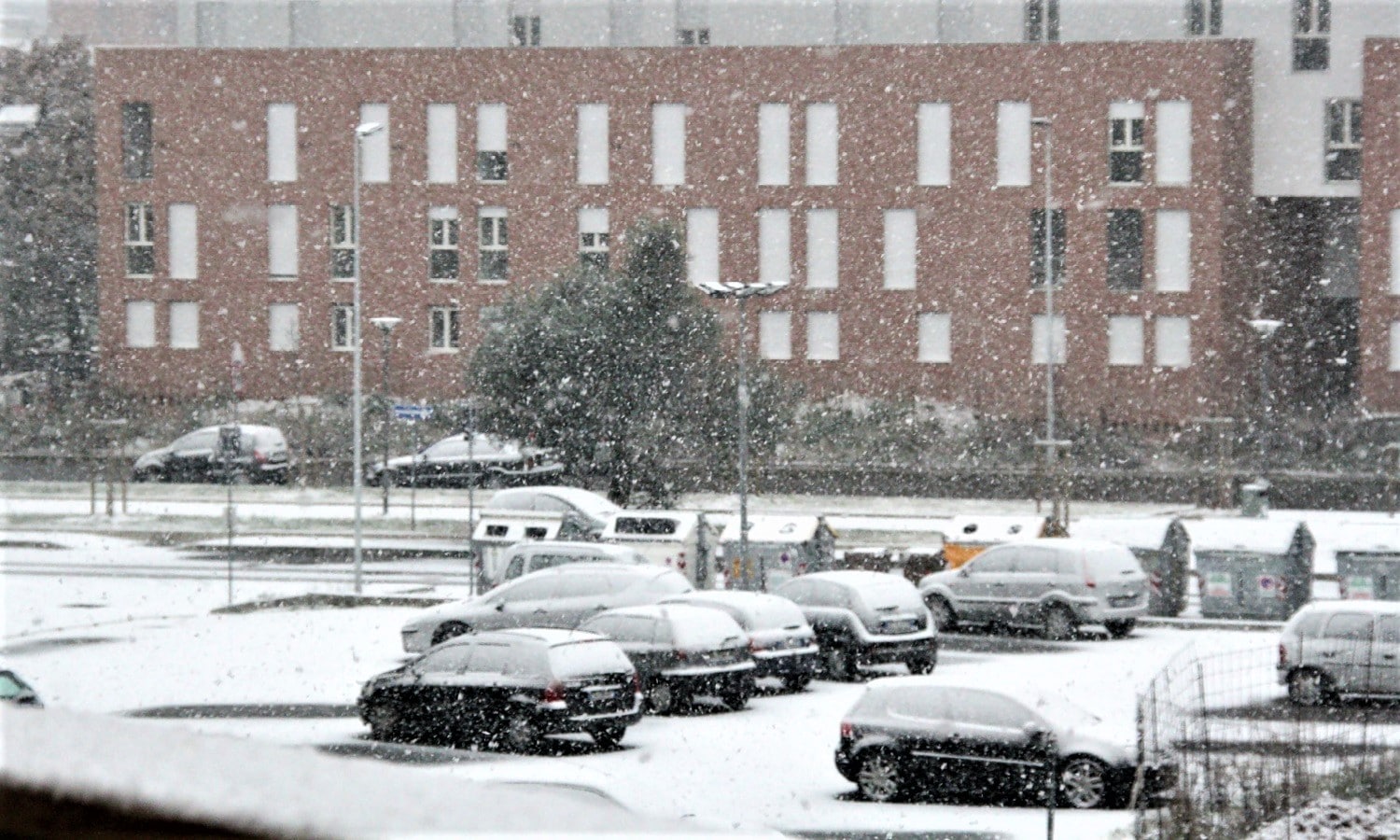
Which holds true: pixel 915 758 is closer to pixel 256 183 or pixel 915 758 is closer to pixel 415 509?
pixel 415 509

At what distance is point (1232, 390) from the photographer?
50.6m

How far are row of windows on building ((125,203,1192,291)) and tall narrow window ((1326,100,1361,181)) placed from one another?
15.3 feet

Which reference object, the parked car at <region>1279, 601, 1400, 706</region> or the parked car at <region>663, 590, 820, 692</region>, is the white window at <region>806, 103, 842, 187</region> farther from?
the parked car at <region>1279, 601, 1400, 706</region>

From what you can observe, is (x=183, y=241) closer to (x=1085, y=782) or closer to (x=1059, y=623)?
(x=1059, y=623)

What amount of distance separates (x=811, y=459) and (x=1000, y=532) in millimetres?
18472

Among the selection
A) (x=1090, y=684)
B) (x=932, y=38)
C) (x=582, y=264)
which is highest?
(x=932, y=38)

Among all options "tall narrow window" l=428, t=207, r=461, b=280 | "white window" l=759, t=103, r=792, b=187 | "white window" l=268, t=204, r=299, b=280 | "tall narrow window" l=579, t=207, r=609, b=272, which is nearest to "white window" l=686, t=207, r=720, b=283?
"white window" l=759, t=103, r=792, b=187

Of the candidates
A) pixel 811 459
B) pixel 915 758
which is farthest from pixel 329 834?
pixel 811 459

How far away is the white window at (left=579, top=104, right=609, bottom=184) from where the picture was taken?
52438mm

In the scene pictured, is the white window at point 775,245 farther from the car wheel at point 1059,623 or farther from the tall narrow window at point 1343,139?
the car wheel at point 1059,623

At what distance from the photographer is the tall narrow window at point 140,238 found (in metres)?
54.0

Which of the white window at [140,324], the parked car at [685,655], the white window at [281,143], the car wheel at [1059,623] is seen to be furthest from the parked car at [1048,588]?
the white window at [140,324]

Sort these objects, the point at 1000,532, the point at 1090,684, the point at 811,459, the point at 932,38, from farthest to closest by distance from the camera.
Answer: the point at 932,38, the point at 811,459, the point at 1000,532, the point at 1090,684

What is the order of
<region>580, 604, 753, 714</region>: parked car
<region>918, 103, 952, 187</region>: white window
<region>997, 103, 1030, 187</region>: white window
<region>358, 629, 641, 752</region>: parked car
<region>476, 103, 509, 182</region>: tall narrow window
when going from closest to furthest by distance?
<region>358, 629, 641, 752</region>: parked car, <region>580, 604, 753, 714</region>: parked car, <region>997, 103, 1030, 187</region>: white window, <region>918, 103, 952, 187</region>: white window, <region>476, 103, 509, 182</region>: tall narrow window
